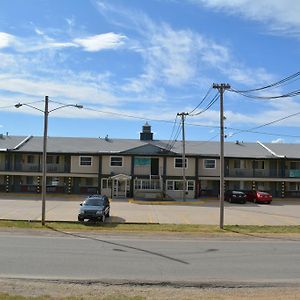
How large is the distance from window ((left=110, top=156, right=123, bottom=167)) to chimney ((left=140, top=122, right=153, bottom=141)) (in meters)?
9.76

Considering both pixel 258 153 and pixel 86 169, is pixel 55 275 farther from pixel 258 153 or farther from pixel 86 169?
pixel 258 153

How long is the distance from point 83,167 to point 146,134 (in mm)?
12241

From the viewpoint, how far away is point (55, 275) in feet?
40.6

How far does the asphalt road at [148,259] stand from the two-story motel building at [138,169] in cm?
3039

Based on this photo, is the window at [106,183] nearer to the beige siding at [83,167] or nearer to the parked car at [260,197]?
the beige siding at [83,167]

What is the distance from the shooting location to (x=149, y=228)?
85.2 ft

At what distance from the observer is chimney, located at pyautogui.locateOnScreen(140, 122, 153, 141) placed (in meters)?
62.4

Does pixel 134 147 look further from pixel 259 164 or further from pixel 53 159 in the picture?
pixel 259 164

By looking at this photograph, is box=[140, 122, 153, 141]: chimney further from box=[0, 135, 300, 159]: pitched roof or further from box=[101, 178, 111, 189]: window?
box=[101, 178, 111, 189]: window

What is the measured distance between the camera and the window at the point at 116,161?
5291 centimetres

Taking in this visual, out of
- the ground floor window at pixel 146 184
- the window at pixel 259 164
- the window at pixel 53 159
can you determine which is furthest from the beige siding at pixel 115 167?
the window at pixel 259 164

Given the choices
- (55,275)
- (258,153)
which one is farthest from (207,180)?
(55,275)

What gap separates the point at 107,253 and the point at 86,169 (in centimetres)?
3729

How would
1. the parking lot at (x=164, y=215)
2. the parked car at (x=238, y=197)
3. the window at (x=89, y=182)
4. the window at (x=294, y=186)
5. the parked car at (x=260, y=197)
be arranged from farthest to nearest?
the window at (x=294, y=186), the window at (x=89, y=182), the parked car at (x=260, y=197), the parked car at (x=238, y=197), the parking lot at (x=164, y=215)
